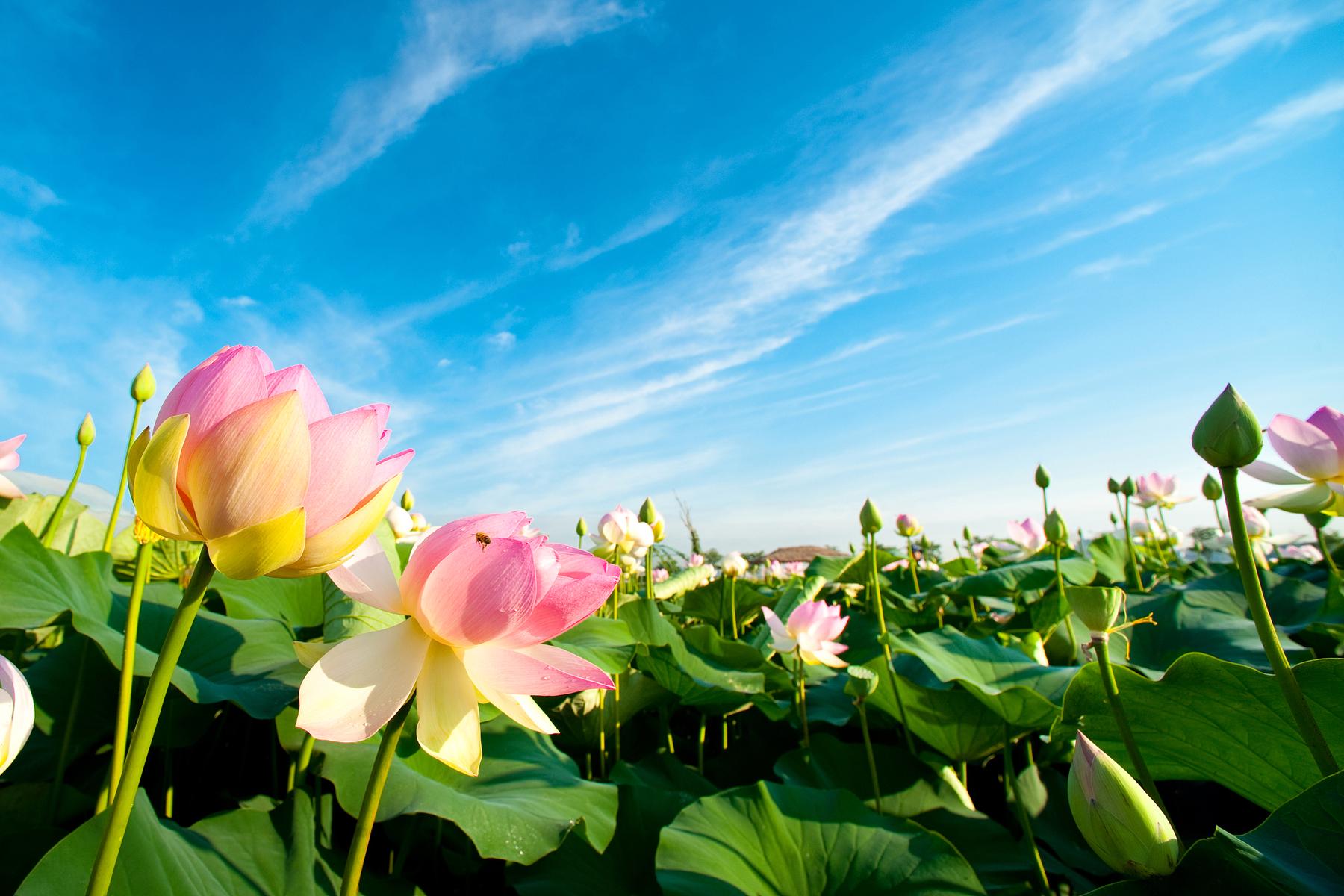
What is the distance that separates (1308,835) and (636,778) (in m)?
1.01

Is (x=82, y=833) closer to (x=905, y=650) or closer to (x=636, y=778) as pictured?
(x=636, y=778)

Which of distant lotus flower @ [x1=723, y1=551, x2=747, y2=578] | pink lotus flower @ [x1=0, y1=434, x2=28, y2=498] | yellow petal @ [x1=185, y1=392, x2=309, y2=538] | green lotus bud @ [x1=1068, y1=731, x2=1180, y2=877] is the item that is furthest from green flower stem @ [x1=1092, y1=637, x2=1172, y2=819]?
distant lotus flower @ [x1=723, y1=551, x2=747, y2=578]

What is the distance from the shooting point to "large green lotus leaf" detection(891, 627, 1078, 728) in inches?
48.3

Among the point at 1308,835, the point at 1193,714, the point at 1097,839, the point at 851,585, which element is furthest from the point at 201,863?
the point at 851,585

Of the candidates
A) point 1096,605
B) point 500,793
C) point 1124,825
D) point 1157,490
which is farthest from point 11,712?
point 1157,490

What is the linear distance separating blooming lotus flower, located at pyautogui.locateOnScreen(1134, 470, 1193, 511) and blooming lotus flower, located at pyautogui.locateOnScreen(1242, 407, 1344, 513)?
10.0ft

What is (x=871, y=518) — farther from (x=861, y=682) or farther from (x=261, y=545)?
(x=261, y=545)

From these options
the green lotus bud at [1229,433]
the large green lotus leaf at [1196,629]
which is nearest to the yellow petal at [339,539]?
the green lotus bud at [1229,433]

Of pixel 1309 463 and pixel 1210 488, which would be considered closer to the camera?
pixel 1309 463

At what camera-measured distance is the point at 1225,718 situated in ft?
2.69

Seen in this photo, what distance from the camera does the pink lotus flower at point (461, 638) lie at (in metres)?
0.46

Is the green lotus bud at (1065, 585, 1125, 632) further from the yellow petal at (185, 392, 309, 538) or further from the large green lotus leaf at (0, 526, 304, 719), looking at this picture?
the large green lotus leaf at (0, 526, 304, 719)

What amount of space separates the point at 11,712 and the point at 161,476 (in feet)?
0.74

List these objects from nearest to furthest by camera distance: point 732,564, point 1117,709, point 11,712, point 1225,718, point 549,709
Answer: point 11,712 → point 1117,709 → point 1225,718 → point 549,709 → point 732,564
